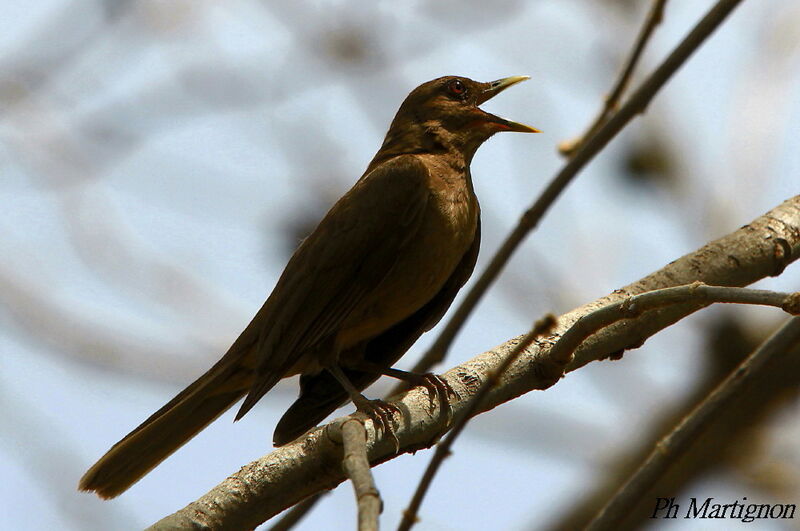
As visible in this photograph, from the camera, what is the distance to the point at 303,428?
465cm

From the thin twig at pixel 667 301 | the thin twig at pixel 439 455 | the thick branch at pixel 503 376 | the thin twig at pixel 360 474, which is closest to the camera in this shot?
the thin twig at pixel 360 474

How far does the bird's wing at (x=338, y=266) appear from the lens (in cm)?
452

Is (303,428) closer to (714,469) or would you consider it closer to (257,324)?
(257,324)

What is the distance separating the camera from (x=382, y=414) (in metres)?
3.62

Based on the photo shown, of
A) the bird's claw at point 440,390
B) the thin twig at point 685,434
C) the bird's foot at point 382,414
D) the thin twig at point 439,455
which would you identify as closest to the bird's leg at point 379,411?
the bird's foot at point 382,414

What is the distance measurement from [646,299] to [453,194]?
2133mm

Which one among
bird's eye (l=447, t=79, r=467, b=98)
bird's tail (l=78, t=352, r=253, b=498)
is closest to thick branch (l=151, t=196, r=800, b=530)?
bird's tail (l=78, t=352, r=253, b=498)

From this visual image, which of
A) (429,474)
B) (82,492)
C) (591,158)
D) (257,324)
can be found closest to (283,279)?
(257,324)

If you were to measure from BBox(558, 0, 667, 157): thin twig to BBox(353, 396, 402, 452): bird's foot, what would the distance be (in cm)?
123

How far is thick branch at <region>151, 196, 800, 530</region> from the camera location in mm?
3156

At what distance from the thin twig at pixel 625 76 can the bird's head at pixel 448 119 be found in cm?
126

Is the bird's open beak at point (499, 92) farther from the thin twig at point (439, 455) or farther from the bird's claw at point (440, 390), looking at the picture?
the thin twig at point (439, 455)

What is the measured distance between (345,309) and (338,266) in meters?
0.22

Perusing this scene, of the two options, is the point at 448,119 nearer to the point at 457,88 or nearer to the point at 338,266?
the point at 457,88
